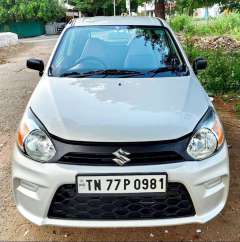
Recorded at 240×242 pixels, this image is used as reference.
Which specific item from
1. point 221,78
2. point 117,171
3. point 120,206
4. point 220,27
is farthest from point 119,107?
point 220,27

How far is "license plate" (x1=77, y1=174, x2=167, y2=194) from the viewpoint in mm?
2789

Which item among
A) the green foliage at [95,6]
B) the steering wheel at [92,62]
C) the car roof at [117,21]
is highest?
the car roof at [117,21]

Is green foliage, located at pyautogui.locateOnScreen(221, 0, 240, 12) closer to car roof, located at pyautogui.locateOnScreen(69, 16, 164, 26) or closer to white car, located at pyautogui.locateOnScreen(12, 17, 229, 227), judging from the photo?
car roof, located at pyautogui.locateOnScreen(69, 16, 164, 26)

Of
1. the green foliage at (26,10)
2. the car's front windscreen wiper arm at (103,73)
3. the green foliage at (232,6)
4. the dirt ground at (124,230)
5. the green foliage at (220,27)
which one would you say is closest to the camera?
the dirt ground at (124,230)

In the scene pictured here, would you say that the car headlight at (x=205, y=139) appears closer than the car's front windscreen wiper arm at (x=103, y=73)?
Yes

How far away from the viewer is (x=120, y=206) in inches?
114

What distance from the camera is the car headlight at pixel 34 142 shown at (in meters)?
2.93

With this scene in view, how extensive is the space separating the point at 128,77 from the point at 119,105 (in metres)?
0.71

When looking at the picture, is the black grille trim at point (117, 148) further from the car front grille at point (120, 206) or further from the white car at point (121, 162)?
the car front grille at point (120, 206)

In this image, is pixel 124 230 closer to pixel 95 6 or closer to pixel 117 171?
pixel 117 171

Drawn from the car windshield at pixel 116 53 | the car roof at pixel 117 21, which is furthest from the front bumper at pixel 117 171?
the car roof at pixel 117 21

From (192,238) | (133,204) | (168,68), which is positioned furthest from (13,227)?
(168,68)

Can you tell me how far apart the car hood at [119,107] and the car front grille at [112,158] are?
0.10 metres

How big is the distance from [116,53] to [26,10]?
38513mm
